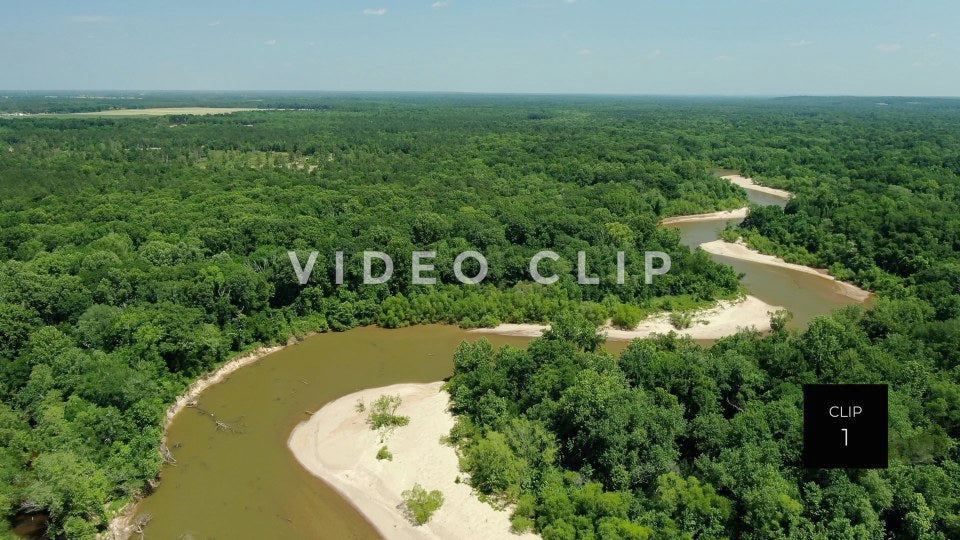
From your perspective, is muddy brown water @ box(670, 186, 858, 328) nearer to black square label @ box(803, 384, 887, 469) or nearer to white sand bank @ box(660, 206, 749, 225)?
white sand bank @ box(660, 206, 749, 225)

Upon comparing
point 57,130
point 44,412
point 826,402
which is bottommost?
point 44,412

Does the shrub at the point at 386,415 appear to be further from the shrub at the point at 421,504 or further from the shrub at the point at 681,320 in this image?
the shrub at the point at 681,320

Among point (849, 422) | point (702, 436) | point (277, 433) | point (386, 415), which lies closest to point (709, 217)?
point (702, 436)

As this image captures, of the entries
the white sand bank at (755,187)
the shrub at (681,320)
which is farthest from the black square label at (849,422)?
the white sand bank at (755,187)

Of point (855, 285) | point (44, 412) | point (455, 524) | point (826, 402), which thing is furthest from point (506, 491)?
point (855, 285)

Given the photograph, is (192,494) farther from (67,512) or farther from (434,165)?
(434,165)

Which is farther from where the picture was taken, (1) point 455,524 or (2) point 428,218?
(2) point 428,218
